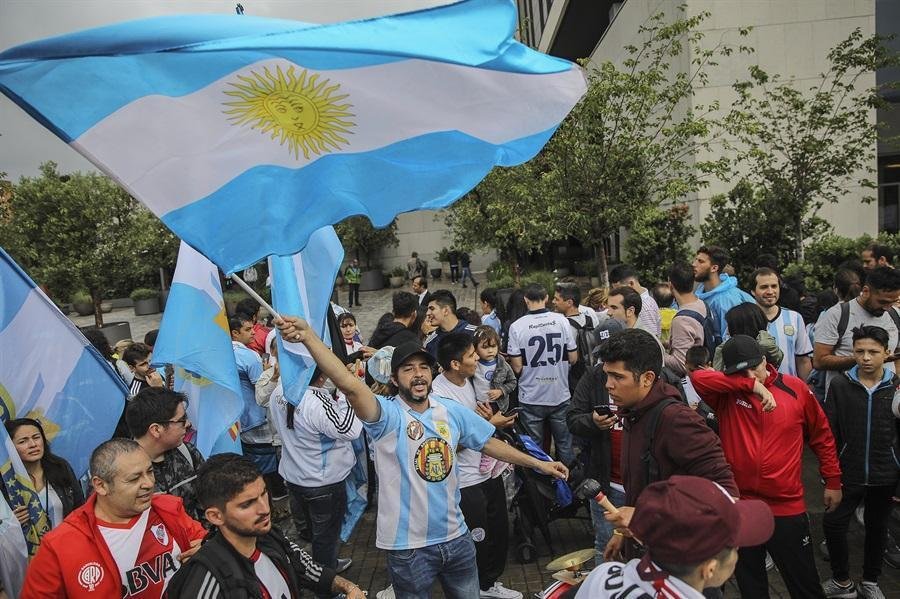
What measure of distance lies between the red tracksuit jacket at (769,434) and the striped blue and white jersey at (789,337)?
1.83 metres

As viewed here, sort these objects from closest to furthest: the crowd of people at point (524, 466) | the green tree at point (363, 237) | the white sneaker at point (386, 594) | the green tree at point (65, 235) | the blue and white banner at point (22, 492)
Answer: the crowd of people at point (524, 466)
the blue and white banner at point (22, 492)
the white sneaker at point (386, 594)
the green tree at point (65, 235)
the green tree at point (363, 237)

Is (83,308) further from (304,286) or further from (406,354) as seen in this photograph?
(406,354)

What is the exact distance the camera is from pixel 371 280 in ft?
112

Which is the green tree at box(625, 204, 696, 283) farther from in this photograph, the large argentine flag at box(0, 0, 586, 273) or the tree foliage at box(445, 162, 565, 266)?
the large argentine flag at box(0, 0, 586, 273)

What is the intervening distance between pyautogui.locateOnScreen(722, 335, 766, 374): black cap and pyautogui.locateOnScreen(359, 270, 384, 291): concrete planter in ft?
101

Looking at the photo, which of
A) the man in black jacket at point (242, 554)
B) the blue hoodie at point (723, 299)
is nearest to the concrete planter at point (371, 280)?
the blue hoodie at point (723, 299)

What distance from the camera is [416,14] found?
9.91ft

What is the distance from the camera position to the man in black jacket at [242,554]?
2457 millimetres

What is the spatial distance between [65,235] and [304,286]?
1788cm

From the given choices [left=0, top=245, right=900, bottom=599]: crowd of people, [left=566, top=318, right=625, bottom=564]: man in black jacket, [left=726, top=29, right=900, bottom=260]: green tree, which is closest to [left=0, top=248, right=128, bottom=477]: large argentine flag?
[left=0, top=245, right=900, bottom=599]: crowd of people

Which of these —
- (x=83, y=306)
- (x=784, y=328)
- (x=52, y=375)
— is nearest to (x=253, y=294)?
(x=52, y=375)

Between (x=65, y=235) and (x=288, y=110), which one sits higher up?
(x=65, y=235)

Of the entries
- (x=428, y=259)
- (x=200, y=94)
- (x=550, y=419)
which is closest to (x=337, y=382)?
(x=200, y=94)

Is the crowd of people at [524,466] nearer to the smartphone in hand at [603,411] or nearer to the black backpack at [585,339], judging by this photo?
the smartphone in hand at [603,411]
